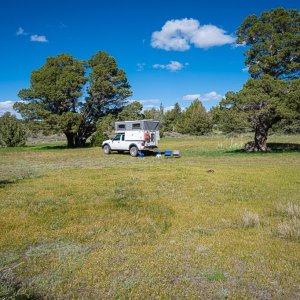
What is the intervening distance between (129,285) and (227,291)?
1.42 meters

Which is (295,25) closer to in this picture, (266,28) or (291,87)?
(266,28)

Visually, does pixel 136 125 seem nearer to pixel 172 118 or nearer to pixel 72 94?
pixel 72 94

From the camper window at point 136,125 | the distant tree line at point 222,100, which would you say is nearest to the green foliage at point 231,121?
the distant tree line at point 222,100

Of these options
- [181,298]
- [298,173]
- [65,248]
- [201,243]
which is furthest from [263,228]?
[298,173]

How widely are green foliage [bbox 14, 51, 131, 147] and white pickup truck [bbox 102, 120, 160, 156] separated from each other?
10.2 meters

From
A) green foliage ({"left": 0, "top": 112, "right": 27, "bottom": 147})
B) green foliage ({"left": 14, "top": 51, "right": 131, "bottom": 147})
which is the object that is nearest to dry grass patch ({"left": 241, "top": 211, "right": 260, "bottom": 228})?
green foliage ({"left": 14, "top": 51, "right": 131, "bottom": 147})

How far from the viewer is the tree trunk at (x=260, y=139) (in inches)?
959

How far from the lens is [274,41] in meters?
22.6

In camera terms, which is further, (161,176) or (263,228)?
(161,176)

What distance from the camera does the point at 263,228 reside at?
6.24 meters

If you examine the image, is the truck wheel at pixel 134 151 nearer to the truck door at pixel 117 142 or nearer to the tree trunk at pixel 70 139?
the truck door at pixel 117 142

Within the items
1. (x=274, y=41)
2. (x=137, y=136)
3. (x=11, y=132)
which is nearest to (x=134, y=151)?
(x=137, y=136)

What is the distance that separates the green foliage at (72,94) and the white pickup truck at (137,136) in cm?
1016

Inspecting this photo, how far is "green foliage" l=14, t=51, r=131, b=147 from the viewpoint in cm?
3225
